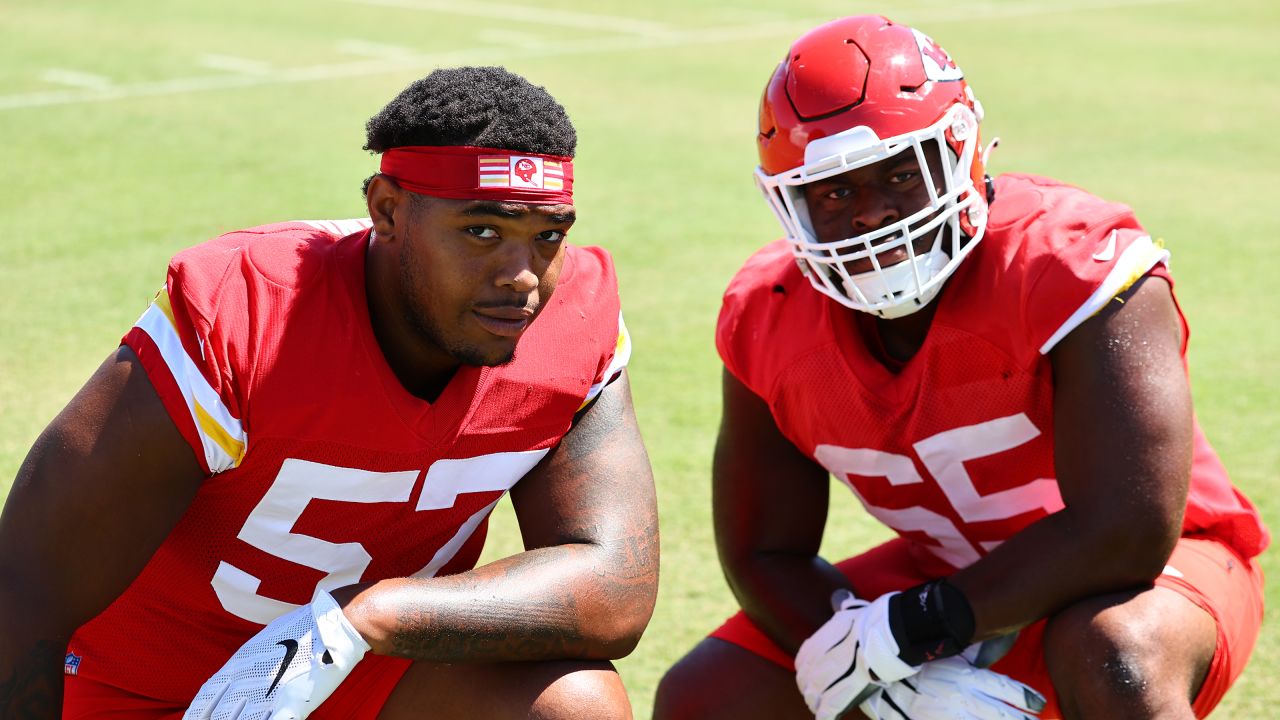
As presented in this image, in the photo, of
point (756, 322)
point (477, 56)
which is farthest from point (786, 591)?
point (477, 56)

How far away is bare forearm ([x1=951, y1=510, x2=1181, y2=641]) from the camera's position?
296cm

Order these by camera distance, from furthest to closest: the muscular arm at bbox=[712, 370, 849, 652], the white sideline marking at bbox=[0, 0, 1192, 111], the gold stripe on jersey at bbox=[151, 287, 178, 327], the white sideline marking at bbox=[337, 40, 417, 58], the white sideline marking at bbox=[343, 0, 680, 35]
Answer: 1. the white sideline marking at bbox=[343, 0, 680, 35]
2. the white sideline marking at bbox=[337, 40, 417, 58]
3. the white sideline marking at bbox=[0, 0, 1192, 111]
4. the muscular arm at bbox=[712, 370, 849, 652]
5. the gold stripe on jersey at bbox=[151, 287, 178, 327]

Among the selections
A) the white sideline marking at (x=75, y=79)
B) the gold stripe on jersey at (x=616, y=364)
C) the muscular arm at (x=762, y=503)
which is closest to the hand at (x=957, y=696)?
the muscular arm at (x=762, y=503)

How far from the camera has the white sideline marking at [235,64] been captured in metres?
11.9

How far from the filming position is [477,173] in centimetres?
286

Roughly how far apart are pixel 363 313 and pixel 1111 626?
1556mm

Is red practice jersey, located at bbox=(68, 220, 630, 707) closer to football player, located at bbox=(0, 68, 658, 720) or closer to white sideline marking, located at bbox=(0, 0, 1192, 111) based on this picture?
football player, located at bbox=(0, 68, 658, 720)

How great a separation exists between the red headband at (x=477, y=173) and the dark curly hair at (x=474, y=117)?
23 millimetres

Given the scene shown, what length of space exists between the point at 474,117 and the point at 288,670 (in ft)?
3.53

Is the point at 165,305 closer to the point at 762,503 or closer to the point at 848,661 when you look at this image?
the point at 762,503

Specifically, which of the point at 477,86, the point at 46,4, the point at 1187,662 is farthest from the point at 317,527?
the point at 46,4

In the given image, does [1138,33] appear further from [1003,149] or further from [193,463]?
[193,463]

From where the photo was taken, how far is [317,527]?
293cm

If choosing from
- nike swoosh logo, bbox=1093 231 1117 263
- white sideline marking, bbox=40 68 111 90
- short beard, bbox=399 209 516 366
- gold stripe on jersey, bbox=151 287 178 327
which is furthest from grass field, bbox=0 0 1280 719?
gold stripe on jersey, bbox=151 287 178 327
